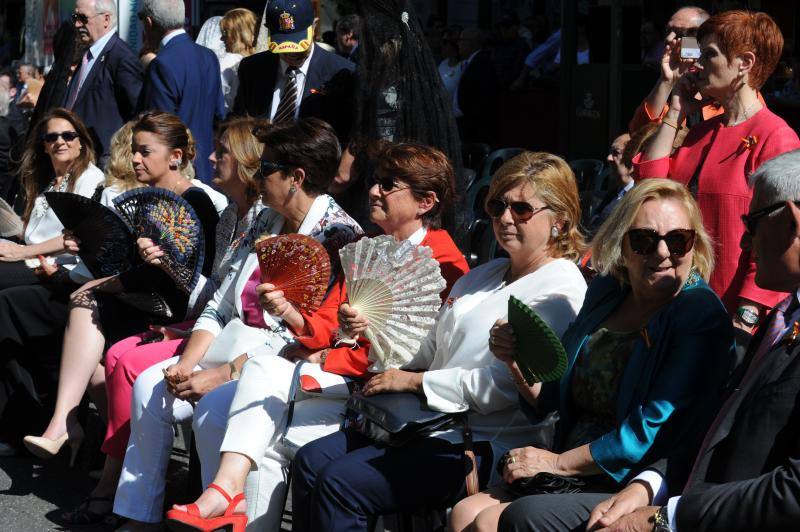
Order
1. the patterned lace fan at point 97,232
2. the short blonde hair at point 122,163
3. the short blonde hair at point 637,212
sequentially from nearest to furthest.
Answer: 1. the short blonde hair at point 637,212
2. the patterned lace fan at point 97,232
3. the short blonde hair at point 122,163

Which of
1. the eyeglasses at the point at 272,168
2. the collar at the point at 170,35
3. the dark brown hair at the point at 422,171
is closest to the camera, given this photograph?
the dark brown hair at the point at 422,171

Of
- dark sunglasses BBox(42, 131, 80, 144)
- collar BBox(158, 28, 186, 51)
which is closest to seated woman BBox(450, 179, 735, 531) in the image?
dark sunglasses BBox(42, 131, 80, 144)

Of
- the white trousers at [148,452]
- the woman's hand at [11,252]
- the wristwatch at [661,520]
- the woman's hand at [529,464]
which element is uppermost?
the wristwatch at [661,520]

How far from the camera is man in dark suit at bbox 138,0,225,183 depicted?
6.64m

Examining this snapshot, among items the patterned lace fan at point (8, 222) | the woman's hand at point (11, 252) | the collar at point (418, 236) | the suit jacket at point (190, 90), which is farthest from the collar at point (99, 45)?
the collar at point (418, 236)

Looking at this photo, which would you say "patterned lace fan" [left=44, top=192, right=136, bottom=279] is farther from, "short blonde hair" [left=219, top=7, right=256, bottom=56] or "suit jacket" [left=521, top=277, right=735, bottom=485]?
"short blonde hair" [left=219, top=7, right=256, bottom=56]

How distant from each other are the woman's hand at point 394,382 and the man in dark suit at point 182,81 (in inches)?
120

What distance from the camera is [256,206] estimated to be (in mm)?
4910

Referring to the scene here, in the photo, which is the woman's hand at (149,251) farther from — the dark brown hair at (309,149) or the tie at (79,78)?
the tie at (79,78)

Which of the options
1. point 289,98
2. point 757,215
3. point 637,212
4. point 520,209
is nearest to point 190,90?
point 289,98

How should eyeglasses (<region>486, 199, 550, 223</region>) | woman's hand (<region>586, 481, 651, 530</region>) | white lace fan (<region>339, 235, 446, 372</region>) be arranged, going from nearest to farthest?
woman's hand (<region>586, 481, 651, 530</region>) → eyeglasses (<region>486, 199, 550, 223</region>) → white lace fan (<region>339, 235, 446, 372</region>)

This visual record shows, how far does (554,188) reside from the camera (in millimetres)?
3680

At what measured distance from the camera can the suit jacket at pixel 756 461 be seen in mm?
2533

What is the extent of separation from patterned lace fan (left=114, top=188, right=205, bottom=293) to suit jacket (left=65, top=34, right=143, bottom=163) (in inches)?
81.1
